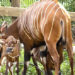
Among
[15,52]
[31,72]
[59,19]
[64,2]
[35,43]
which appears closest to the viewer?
[59,19]

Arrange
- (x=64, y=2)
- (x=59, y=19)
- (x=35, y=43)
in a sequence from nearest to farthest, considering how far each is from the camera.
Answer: (x=59, y=19)
(x=35, y=43)
(x=64, y=2)

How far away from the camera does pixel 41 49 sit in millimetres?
5227

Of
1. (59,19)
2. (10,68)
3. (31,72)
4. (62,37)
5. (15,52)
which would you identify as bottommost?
(31,72)

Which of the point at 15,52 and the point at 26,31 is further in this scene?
the point at 26,31

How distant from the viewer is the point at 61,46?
15.8ft

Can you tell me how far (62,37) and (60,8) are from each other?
479mm

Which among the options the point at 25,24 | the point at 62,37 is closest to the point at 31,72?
the point at 25,24

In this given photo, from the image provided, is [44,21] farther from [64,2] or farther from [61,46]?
[64,2]

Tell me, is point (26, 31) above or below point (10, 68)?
above

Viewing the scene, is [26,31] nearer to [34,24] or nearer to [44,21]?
[34,24]

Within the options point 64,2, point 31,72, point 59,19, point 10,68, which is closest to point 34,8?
point 59,19

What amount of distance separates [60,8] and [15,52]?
3.49 ft

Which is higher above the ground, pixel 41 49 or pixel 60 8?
pixel 60 8

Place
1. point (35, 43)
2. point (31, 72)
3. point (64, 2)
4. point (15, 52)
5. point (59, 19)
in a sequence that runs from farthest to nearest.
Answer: point (64, 2) → point (31, 72) → point (35, 43) → point (15, 52) → point (59, 19)
